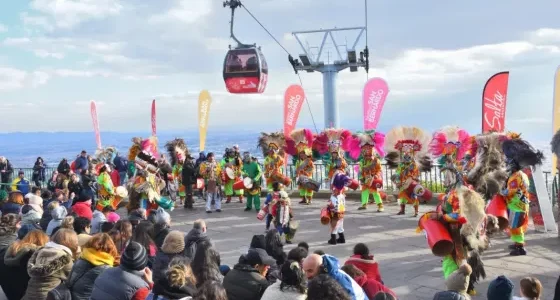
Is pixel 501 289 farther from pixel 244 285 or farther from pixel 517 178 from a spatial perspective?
pixel 517 178

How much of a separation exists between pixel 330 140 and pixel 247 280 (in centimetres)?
902

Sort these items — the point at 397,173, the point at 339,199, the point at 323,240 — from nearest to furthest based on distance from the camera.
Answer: the point at 339,199 < the point at 323,240 < the point at 397,173

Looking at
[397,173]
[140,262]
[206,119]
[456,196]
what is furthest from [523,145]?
[206,119]

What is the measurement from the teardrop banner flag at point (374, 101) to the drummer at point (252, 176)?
5.11 meters

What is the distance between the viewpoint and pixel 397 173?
11367mm

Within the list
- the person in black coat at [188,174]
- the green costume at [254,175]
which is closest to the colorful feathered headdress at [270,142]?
the green costume at [254,175]

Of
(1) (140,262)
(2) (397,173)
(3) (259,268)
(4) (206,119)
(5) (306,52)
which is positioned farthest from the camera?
(5) (306,52)

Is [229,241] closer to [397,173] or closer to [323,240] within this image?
[323,240]

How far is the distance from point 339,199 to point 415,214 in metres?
3.10

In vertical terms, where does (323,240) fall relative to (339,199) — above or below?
below

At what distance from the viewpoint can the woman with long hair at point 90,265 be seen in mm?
4254

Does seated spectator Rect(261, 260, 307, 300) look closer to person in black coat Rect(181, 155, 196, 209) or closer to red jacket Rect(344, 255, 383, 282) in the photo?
red jacket Rect(344, 255, 383, 282)

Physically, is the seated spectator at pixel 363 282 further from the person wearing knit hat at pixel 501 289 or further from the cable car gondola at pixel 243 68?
the cable car gondola at pixel 243 68

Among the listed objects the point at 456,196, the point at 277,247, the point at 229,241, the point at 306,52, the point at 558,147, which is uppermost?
the point at 306,52
